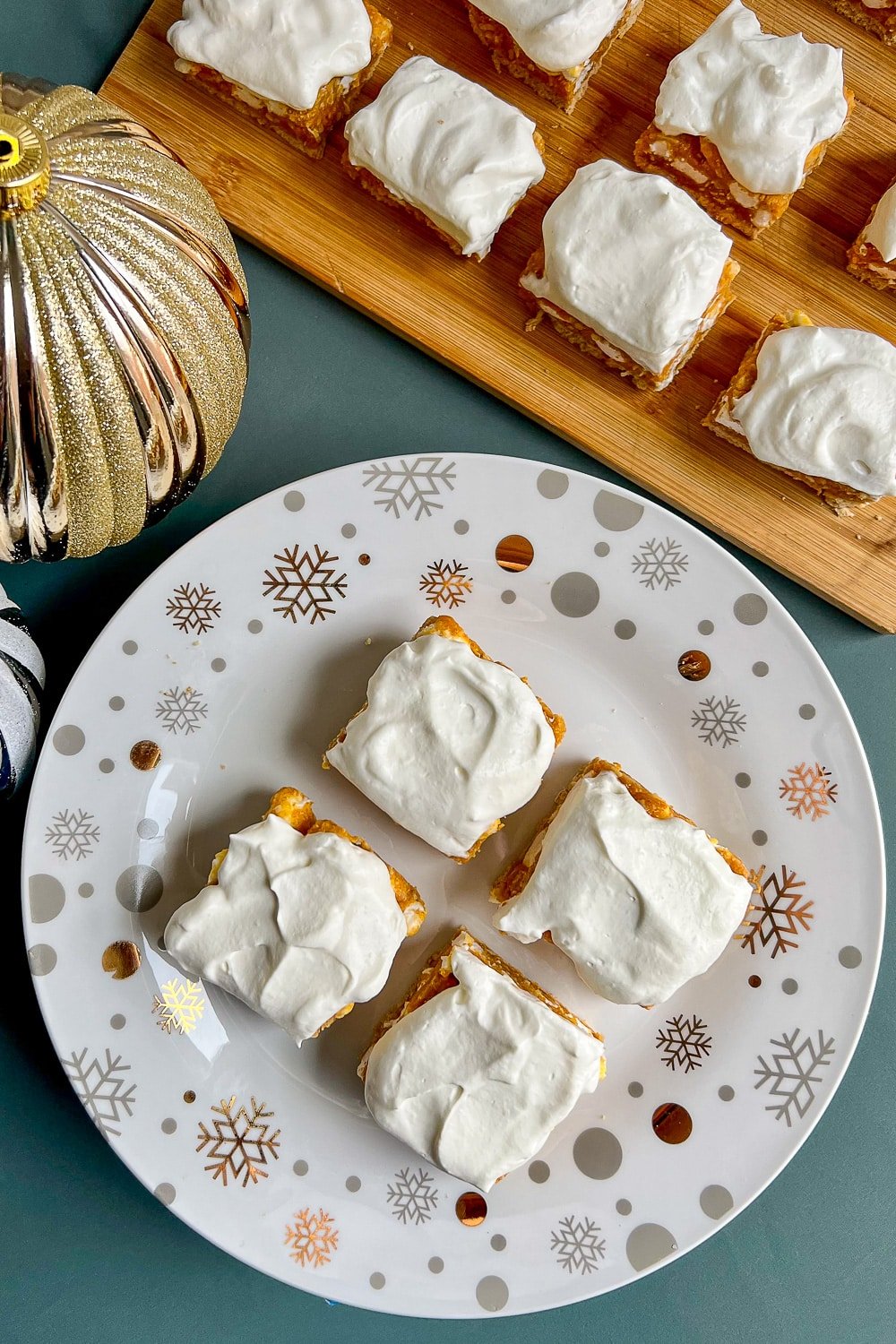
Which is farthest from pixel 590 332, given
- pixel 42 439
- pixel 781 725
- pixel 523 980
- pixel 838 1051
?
pixel 838 1051

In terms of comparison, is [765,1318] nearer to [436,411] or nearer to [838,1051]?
[838,1051]

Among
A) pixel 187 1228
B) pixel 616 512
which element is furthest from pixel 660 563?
pixel 187 1228

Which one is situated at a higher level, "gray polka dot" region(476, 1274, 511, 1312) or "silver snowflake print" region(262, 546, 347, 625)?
"silver snowflake print" region(262, 546, 347, 625)

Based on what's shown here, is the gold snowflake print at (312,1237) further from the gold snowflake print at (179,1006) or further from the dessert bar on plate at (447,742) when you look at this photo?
the dessert bar on plate at (447,742)

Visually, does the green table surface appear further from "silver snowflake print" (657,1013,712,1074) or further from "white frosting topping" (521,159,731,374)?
"silver snowflake print" (657,1013,712,1074)

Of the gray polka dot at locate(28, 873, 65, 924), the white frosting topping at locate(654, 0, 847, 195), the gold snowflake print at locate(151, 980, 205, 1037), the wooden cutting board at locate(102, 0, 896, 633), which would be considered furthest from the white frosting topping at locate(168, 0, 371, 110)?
the gold snowflake print at locate(151, 980, 205, 1037)

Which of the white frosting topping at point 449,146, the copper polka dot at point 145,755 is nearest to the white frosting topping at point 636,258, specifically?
the white frosting topping at point 449,146

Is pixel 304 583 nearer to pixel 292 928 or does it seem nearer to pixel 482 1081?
pixel 292 928
